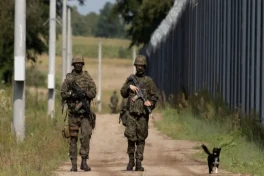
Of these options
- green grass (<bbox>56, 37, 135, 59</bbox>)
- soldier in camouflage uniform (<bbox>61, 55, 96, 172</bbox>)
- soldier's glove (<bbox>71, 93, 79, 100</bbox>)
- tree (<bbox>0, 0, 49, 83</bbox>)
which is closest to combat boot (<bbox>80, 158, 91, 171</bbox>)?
soldier in camouflage uniform (<bbox>61, 55, 96, 172</bbox>)

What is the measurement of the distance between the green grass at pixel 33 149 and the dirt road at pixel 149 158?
0.37 metres

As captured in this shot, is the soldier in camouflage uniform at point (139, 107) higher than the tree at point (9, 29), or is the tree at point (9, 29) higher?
the tree at point (9, 29)

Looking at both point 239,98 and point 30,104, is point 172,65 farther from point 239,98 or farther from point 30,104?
point 239,98

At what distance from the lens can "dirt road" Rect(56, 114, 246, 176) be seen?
14.7 m

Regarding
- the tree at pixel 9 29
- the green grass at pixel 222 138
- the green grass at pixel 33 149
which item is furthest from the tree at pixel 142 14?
the green grass at pixel 33 149

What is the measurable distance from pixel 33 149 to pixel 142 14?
34686mm

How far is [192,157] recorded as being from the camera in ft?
58.5

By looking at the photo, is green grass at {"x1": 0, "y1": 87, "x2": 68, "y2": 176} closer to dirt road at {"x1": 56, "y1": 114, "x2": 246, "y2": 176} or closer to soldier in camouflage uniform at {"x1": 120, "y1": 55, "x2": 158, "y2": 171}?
dirt road at {"x1": 56, "y1": 114, "x2": 246, "y2": 176}

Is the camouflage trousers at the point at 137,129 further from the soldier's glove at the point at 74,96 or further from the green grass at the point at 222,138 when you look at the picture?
the green grass at the point at 222,138

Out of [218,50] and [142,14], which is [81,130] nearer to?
[218,50]

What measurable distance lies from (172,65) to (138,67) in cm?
2215

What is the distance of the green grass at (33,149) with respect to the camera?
14037 millimetres

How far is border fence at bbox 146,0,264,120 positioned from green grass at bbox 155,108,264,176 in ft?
2.32

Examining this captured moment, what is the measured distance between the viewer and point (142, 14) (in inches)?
2025
